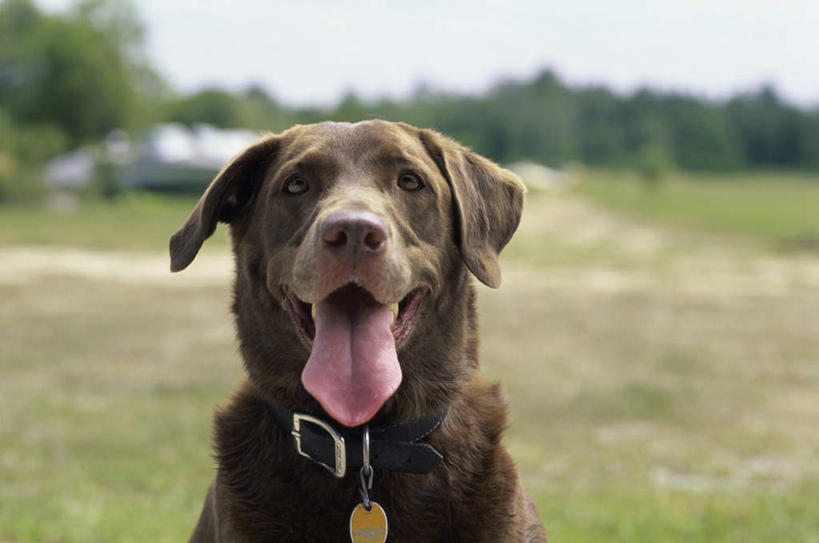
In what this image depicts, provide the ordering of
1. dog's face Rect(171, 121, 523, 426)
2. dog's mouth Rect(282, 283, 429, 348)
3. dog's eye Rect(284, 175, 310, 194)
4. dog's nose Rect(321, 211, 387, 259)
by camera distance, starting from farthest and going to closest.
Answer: dog's eye Rect(284, 175, 310, 194) → dog's mouth Rect(282, 283, 429, 348) → dog's face Rect(171, 121, 523, 426) → dog's nose Rect(321, 211, 387, 259)

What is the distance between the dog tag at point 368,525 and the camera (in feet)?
10.5

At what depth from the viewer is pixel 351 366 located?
322 centimetres

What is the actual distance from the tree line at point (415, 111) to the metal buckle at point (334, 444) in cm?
3165

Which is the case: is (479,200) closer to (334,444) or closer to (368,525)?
(334,444)

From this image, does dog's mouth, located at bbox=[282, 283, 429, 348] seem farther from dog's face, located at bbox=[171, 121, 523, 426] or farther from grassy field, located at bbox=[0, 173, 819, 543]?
grassy field, located at bbox=[0, 173, 819, 543]

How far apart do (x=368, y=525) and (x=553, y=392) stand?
8923mm

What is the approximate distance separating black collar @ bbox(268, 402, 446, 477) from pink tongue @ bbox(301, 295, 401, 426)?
0.39 ft

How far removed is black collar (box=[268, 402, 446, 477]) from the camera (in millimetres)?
3273

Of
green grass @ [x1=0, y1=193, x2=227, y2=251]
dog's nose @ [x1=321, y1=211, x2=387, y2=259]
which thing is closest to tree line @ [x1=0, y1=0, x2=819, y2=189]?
green grass @ [x1=0, y1=193, x2=227, y2=251]

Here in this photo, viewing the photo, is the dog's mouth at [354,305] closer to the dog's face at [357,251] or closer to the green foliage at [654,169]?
the dog's face at [357,251]

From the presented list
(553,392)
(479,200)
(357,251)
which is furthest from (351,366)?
(553,392)

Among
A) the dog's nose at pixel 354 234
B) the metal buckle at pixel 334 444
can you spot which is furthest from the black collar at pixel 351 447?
the dog's nose at pixel 354 234

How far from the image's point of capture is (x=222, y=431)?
364 centimetres

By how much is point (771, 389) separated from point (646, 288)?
936cm
